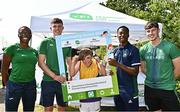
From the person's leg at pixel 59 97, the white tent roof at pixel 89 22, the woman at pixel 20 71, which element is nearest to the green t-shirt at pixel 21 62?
the woman at pixel 20 71

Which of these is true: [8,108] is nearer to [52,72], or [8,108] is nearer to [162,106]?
[52,72]

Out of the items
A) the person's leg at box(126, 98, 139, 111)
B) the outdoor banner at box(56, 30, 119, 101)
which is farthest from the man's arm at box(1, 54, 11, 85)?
the person's leg at box(126, 98, 139, 111)

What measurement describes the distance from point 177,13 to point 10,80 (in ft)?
40.5

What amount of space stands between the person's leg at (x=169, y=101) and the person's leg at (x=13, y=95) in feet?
6.92

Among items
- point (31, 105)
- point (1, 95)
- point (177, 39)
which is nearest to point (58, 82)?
point (31, 105)

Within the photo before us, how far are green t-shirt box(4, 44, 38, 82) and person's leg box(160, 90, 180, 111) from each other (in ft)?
6.44

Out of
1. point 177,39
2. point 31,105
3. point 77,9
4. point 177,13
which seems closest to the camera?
point 31,105

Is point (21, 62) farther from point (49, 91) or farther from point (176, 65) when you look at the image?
point (176, 65)

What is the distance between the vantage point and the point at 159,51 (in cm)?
531

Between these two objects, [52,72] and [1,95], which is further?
[1,95]

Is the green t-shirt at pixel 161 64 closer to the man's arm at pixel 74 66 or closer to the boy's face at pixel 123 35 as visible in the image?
the boy's face at pixel 123 35

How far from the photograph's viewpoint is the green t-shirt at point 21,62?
538 cm

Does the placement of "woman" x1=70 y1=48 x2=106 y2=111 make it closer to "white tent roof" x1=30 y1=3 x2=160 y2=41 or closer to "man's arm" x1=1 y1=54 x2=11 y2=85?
"man's arm" x1=1 y1=54 x2=11 y2=85

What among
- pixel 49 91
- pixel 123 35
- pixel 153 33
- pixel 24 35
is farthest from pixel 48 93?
pixel 153 33
